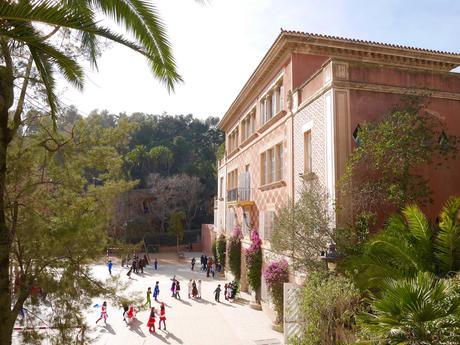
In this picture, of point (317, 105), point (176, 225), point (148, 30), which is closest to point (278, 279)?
point (317, 105)

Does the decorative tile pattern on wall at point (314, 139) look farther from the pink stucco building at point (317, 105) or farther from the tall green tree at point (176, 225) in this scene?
the tall green tree at point (176, 225)

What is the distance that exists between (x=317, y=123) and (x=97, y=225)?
7794 millimetres

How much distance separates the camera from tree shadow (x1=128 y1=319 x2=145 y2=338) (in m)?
15.3

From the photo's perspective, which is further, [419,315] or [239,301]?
[239,301]

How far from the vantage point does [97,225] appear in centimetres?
721

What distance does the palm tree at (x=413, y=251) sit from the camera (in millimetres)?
7262

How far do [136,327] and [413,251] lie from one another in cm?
1255

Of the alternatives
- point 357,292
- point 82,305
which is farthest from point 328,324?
point 82,305

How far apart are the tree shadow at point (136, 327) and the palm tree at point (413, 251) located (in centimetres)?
1028

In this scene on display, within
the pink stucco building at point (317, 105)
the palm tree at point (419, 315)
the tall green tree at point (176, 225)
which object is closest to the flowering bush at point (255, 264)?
the pink stucco building at point (317, 105)

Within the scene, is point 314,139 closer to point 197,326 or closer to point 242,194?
point 242,194

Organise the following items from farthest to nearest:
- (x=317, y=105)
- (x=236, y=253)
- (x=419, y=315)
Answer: (x=236, y=253) → (x=317, y=105) → (x=419, y=315)

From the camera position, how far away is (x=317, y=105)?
483 inches

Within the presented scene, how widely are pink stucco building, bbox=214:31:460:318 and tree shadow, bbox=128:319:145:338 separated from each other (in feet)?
18.6
